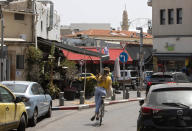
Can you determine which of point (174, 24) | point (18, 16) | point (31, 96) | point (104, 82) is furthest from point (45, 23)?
point (31, 96)

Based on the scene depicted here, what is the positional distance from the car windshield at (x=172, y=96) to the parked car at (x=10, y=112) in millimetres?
3785

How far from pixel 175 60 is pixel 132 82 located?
26.3 feet

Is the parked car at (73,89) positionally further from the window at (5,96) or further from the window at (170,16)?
the window at (170,16)

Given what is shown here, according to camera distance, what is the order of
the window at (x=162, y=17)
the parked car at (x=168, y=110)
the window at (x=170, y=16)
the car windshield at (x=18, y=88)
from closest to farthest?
the parked car at (x=168, y=110) < the car windshield at (x=18, y=88) < the window at (x=170, y=16) < the window at (x=162, y=17)

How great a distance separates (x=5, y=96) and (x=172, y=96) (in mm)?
4516

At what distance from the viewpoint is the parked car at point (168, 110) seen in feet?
28.6

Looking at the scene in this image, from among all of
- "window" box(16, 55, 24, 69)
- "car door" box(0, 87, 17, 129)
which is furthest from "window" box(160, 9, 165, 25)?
"car door" box(0, 87, 17, 129)

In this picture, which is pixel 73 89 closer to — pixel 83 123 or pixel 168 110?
pixel 83 123

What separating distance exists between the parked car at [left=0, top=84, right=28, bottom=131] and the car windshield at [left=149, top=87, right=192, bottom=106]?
3785mm

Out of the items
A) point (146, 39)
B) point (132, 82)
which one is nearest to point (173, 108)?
point (132, 82)

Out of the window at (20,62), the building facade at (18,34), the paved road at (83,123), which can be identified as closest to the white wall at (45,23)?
the building facade at (18,34)

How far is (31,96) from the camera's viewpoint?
48.1ft

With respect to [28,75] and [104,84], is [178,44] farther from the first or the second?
[104,84]

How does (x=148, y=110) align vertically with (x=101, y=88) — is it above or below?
below
